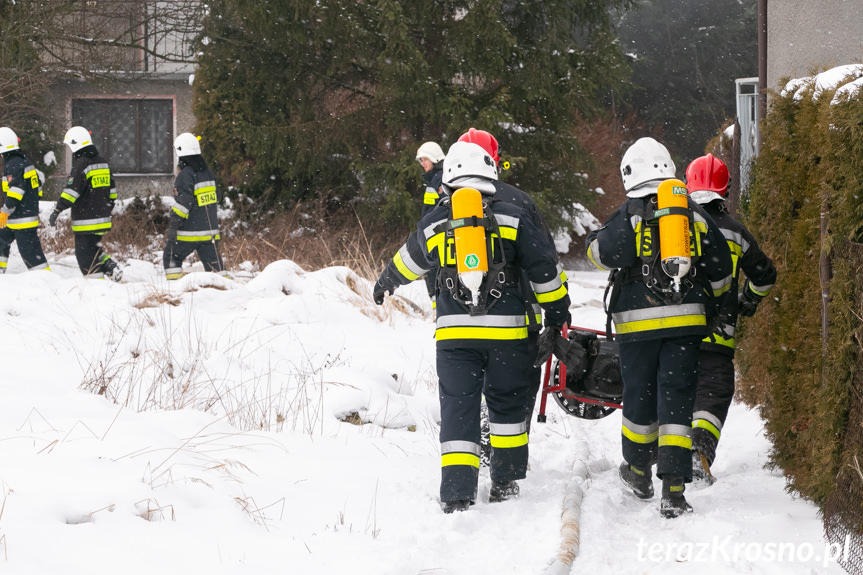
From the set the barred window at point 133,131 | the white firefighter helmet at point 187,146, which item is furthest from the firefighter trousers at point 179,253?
the barred window at point 133,131

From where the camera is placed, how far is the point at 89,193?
10344 millimetres

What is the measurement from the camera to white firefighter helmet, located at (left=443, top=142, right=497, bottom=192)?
416 cm

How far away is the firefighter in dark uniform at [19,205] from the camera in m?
10.0

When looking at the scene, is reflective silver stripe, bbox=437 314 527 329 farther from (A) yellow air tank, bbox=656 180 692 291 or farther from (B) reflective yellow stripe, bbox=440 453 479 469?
(A) yellow air tank, bbox=656 180 692 291

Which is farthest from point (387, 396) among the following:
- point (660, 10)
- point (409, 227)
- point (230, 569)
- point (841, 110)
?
point (660, 10)

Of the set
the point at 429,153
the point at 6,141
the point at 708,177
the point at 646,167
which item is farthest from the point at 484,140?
the point at 6,141

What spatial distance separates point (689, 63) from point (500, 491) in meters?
27.5

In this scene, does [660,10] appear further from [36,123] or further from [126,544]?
[126,544]

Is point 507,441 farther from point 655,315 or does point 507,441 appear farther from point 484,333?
point 655,315

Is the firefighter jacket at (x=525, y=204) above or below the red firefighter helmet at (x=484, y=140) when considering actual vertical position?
below

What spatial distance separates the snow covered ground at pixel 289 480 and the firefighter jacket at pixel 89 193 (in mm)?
3244

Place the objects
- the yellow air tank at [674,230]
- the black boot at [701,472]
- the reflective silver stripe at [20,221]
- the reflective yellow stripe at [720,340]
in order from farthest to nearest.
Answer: the reflective silver stripe at [20,221]
the reflective yellow stripe at [720,340]
the black boot at [701,472]
the yellow air tank at [674,230]

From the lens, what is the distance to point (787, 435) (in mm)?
4387

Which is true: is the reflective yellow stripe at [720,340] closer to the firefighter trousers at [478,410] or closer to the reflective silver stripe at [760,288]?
the reflective silver stripe at [760,288]
